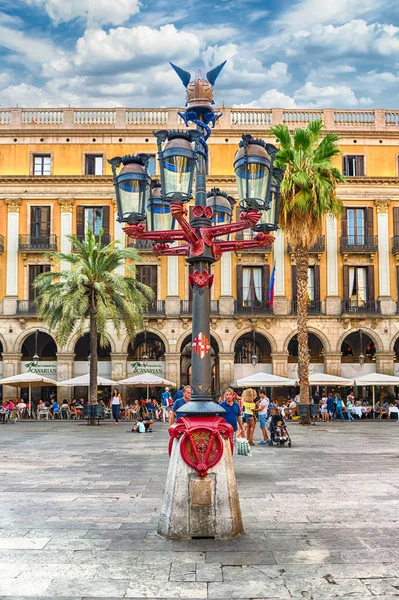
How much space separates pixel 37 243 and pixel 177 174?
31.4 m

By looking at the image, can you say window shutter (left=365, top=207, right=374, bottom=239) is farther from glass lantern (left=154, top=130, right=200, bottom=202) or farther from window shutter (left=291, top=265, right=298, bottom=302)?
glass lantern (left=154, top=130, right=200, bottom=202)

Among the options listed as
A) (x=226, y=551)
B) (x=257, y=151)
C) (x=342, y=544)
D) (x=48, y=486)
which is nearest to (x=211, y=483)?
(x=226, y=551)

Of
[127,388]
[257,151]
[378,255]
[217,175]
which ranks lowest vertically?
[127,388]

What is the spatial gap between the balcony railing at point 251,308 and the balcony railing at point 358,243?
5.26 metres

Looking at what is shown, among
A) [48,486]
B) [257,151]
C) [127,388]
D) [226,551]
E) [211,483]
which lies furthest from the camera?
[127,388]

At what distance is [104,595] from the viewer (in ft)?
17.8

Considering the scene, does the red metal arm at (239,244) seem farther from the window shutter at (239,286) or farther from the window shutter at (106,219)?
the window shutter at (106,219)

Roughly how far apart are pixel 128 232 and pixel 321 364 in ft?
102

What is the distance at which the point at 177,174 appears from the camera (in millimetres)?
8281

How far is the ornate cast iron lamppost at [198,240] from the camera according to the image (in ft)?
23.6

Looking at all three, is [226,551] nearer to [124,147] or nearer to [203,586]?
[203,586]

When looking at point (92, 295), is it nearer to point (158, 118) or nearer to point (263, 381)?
point (263, 381)

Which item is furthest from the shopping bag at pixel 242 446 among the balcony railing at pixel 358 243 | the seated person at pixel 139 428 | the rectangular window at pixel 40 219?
the rectangular window at pixel 40 219

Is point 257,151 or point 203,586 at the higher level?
point 257,151
